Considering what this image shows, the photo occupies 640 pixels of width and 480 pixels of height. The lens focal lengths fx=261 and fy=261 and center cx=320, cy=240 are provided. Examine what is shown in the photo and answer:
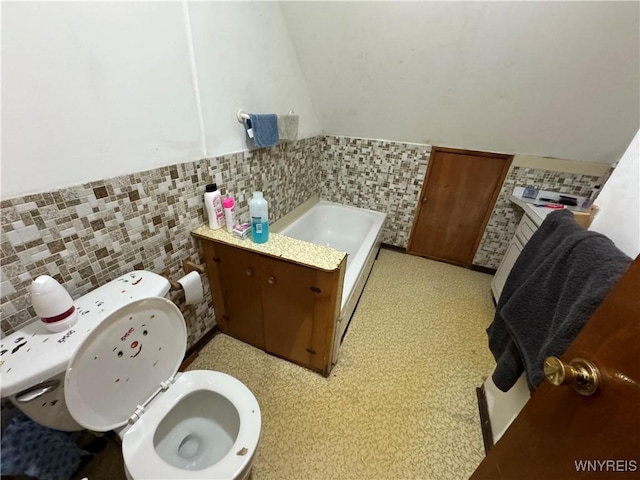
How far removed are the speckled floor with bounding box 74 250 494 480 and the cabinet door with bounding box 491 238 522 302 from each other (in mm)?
159

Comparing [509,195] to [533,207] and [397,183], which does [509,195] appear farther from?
[397,183]

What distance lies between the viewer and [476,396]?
1.46m

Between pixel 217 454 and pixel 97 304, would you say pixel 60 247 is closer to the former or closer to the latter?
pixel 97 304

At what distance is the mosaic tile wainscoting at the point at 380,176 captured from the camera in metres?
2.36

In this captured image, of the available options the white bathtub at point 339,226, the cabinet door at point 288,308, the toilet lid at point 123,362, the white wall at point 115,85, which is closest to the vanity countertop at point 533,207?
the white bathtub at point 339,226

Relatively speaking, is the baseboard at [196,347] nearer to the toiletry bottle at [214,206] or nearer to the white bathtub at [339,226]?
the toiletry bottle at [214,206]

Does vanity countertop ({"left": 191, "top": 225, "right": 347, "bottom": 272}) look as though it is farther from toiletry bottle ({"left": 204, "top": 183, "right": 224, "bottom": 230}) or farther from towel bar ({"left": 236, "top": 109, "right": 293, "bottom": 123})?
towel bar ({"left": 236, "top": 109, "right": 293, "bottom": 123})

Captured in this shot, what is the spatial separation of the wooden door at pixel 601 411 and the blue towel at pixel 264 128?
152cm

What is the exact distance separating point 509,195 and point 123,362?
2.70m

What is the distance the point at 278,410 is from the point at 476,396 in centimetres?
109

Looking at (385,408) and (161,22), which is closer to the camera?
(161,22)

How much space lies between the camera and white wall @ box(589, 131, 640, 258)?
0.70 meters

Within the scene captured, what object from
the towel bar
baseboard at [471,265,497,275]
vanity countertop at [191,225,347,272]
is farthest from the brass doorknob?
baseboard at [471,265,497,275]

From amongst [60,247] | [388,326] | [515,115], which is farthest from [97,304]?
[515,115]
